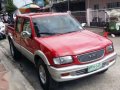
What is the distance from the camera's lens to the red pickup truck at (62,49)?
5.33m

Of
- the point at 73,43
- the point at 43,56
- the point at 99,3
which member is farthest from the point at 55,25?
the point at 99,3

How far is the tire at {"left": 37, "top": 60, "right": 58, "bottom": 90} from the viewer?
5.66 meters

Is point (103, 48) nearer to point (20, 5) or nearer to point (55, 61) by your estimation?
point (55, 61)

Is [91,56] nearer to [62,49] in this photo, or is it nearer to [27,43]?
[62,49]

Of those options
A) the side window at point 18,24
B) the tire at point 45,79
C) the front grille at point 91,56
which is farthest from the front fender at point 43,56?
the side window at point 18,24

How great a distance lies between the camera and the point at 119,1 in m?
21.2

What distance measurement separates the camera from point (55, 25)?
6777 millimetres

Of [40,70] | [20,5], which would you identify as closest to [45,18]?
[40,70]

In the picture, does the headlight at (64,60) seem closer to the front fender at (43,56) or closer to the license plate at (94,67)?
the front fender at (43,56)

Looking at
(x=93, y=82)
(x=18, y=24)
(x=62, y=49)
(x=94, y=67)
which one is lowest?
(x=93, y=82)

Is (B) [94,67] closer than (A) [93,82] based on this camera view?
Yes

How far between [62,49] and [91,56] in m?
0.65

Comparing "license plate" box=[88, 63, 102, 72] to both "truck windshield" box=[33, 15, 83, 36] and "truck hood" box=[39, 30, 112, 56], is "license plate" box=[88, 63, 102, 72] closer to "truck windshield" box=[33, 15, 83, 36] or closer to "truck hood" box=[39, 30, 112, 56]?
"truck hood" box=[39, 30, 112, 56]

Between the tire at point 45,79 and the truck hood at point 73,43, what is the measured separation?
0.51m
